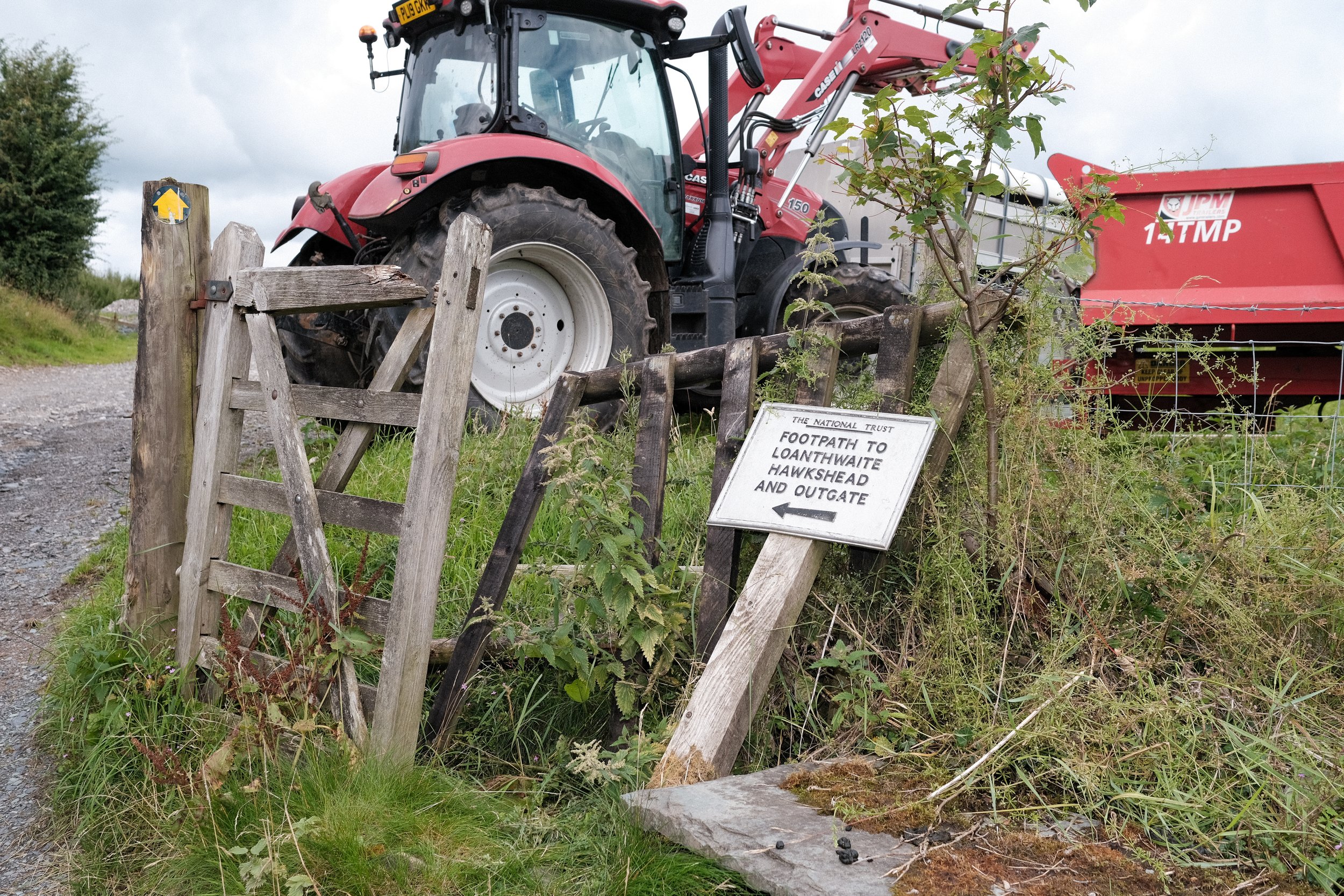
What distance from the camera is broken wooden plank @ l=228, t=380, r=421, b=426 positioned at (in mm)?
3098

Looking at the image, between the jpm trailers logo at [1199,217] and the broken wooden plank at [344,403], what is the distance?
16.5ft

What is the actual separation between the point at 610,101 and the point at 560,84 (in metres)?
0.34

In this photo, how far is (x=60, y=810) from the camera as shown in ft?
10.5

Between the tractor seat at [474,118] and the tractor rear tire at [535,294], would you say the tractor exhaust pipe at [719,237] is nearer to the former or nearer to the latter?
the tractor rear tire at [535,294]

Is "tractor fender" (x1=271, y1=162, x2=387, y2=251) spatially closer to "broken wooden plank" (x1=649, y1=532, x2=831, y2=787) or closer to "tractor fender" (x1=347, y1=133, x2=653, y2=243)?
"tractor fender" (x1=347, y1=133, x2=653, y2=243)

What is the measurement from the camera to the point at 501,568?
3334 mm

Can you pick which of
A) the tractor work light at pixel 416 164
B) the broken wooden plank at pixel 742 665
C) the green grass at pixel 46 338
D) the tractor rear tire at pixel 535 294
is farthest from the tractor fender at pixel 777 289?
the green grass at pixel 46 338

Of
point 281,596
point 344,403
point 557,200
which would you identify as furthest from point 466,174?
point 281,596

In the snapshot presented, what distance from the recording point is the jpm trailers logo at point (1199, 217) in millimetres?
6199

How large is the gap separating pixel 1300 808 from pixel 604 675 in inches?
70.5

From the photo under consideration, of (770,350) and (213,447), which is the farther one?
(213,447)

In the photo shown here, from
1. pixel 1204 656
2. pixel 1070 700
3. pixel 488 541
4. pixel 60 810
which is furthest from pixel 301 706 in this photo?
pixel 1204 656

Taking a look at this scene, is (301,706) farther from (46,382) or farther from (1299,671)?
(46,382)

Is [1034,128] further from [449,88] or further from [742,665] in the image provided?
[449,88]
